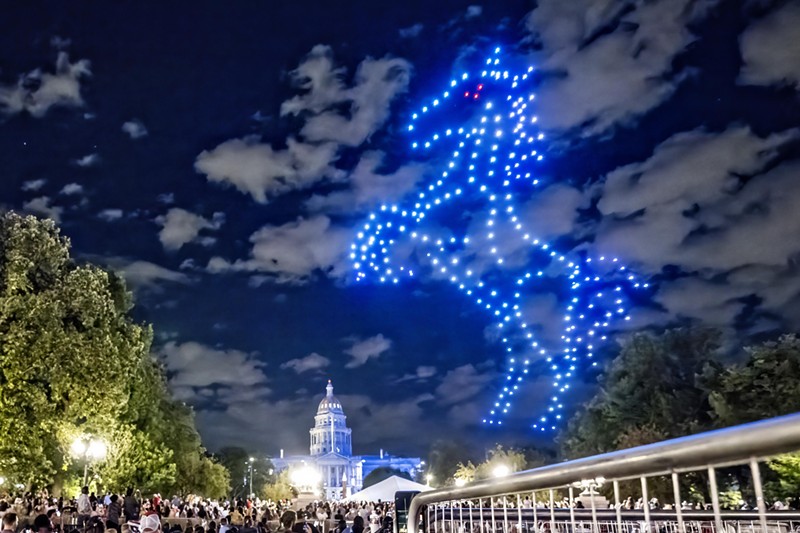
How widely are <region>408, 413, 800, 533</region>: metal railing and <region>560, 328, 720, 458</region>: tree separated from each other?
1789 inches

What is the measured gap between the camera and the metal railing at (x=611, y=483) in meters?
1.99

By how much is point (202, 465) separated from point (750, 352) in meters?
36.7

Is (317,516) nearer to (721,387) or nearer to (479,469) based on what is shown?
(721,387)

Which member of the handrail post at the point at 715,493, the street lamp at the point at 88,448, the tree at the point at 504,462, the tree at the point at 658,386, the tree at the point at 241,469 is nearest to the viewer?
the handrail post at the point at 715,493

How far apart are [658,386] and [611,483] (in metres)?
53.2

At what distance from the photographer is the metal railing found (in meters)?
1.99

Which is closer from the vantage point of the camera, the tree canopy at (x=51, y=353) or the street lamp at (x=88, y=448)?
the tree canopy at (x=51, y=353)

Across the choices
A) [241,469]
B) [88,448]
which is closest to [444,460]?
[241,469]

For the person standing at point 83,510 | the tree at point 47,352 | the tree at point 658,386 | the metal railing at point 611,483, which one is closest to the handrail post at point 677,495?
the metal railing at point 611,483

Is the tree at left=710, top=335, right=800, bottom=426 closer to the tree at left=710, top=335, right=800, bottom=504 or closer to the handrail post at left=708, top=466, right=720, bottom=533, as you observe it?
the tree at left=710, top=335, right=800, bottom=504

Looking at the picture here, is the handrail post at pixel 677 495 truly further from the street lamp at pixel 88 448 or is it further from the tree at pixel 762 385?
the tree at pixel 762 385

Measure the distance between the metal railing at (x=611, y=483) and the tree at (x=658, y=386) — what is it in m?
45.4

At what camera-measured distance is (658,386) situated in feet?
172

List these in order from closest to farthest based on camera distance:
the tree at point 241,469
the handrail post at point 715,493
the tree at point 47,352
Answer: the handrail post at point 715,493 → the tree at point 47,352 → the tree at point 241,469
